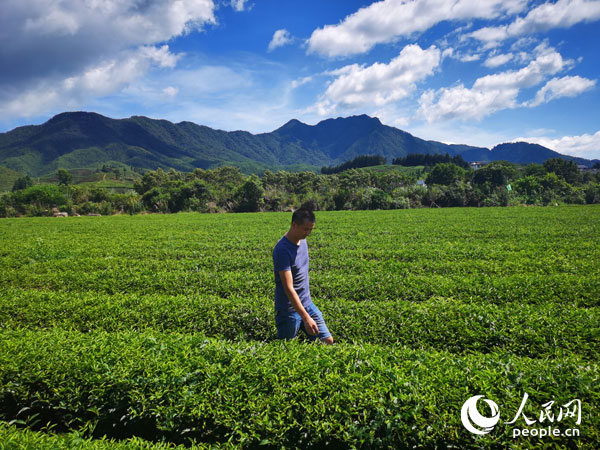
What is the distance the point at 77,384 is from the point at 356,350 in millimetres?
3699

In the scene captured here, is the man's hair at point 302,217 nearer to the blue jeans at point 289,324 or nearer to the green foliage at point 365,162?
the blue jeans at point 289,324

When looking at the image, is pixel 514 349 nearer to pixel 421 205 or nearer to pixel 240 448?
pixel 240 448

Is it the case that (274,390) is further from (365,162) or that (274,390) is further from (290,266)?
(365,162)

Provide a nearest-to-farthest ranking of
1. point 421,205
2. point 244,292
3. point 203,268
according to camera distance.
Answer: point 244,292, point 203,268, point 421,205

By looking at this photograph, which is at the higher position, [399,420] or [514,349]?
[399,420]

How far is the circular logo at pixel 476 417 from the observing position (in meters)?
2.92

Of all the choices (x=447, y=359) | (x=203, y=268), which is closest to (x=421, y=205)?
(x=203, y=268)

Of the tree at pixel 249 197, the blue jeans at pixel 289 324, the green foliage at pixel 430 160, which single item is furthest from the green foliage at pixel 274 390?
the green foliage at pixel 430 160

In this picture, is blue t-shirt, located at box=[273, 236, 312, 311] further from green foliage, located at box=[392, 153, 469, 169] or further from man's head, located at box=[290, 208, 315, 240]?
green foliage, located at box=[392, 153, 469, 169]

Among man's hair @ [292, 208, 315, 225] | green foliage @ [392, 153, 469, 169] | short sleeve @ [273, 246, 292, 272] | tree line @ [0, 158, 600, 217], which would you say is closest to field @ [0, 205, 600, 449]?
short sleeve @ [273, 246, 292, 272]

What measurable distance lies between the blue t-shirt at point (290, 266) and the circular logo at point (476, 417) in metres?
2.33

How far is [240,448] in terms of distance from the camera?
3.13 m

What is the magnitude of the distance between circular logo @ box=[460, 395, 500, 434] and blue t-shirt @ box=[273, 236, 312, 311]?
2328 mm

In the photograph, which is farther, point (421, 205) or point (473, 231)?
point (421, 205)
